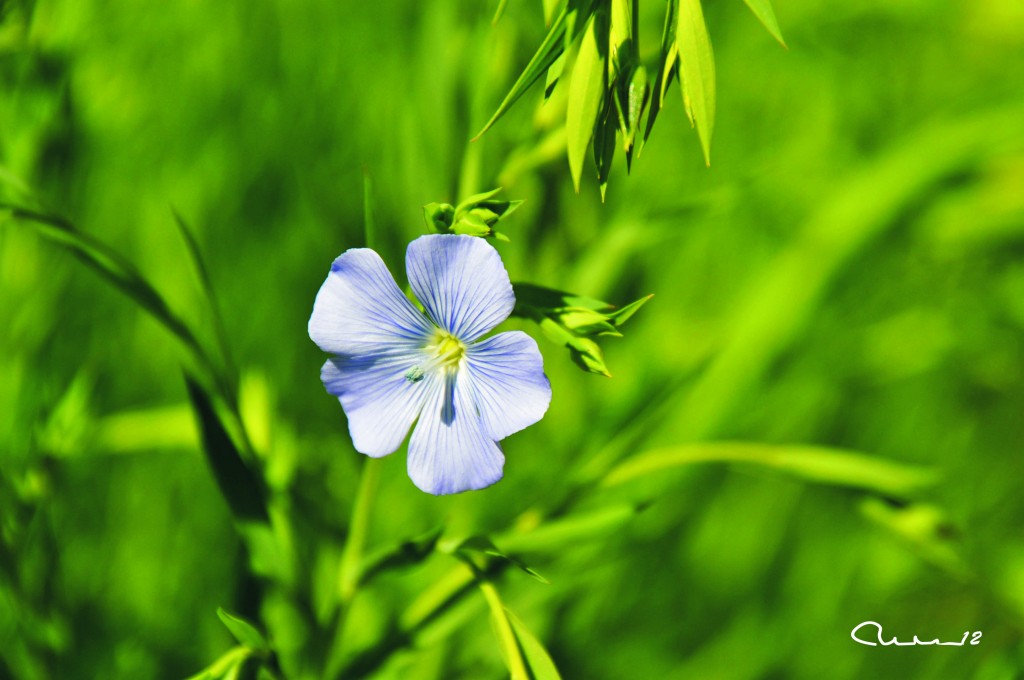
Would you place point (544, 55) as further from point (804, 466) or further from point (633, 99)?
point (804, 466)

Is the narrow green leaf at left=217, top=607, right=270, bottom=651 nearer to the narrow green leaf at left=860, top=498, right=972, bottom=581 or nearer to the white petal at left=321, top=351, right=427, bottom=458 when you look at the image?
the white petal at left=321, top=351, right=427, bottom=458

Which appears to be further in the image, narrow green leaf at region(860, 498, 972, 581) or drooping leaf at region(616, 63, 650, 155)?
narrow green leaf at region(860, 498, 972, 581)

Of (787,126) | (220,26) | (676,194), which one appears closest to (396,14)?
(220,26)

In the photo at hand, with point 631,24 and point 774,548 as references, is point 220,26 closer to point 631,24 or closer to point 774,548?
point 631,24
